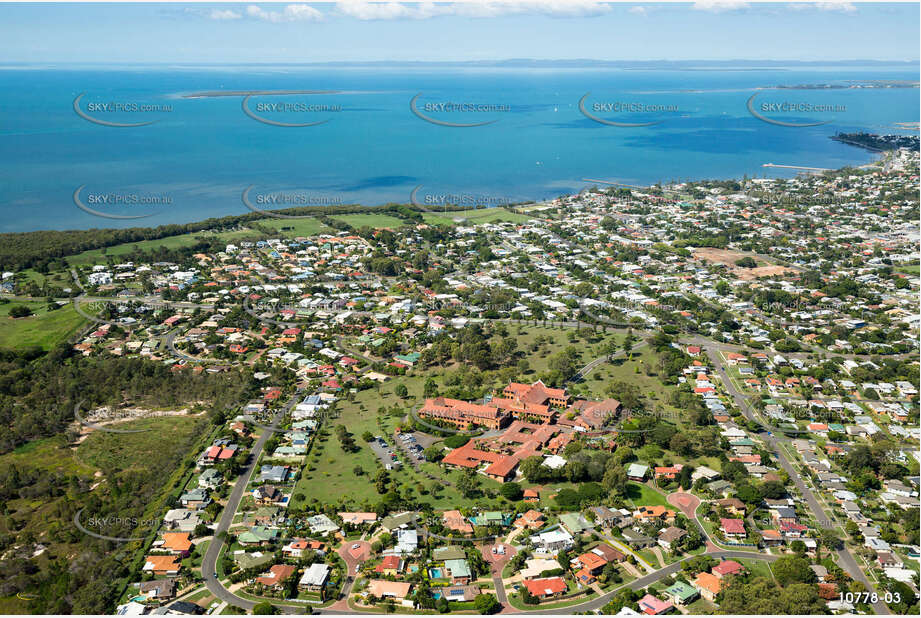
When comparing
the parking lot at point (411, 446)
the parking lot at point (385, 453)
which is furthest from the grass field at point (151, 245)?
the parking lot at point (411, 446)

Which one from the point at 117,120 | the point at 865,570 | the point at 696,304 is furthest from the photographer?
the point at 117,120

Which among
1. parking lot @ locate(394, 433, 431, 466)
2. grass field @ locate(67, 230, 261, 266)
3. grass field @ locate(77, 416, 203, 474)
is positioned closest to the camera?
parking lot @ locate(394, 433, 431, 466)

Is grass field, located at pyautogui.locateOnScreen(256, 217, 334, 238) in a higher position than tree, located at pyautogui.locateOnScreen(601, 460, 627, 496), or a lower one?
higher

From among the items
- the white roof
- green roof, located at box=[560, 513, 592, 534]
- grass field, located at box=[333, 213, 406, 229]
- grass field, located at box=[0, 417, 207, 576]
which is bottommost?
grass field, located at box=[0, 417, 207, 576]

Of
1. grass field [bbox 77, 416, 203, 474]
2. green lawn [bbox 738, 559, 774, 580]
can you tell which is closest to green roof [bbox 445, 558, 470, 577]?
green lawn [bbox 738, 559, 774, 580]

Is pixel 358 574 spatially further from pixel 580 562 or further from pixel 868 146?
pixel 868 146

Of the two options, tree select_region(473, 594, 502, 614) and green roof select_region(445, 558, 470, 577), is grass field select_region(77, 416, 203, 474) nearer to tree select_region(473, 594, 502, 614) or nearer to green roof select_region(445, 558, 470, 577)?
green roof select_region(445, 558, 470, 577)

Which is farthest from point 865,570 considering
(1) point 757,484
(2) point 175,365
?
(2) point 175,365
